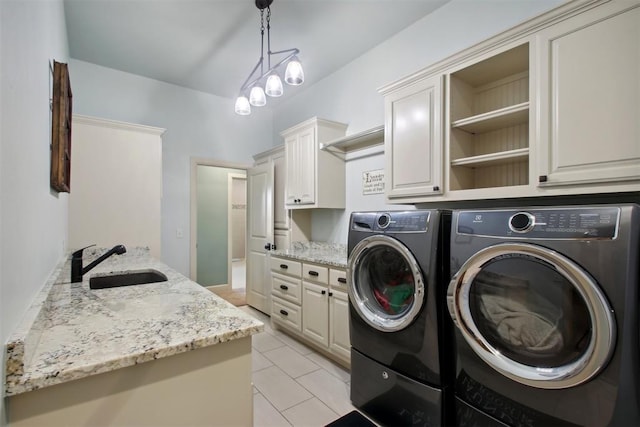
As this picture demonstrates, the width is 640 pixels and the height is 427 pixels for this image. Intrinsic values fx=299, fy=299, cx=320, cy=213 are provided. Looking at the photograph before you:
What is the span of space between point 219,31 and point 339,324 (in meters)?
2.75

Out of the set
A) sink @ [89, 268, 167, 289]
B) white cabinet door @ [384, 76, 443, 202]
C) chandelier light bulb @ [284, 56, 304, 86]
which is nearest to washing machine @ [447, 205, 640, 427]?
white cabinet door @ [384, 76, 443, 202]

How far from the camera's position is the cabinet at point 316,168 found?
3.08m

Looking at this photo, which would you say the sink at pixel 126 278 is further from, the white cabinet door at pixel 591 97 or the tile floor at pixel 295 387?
the white cabinet door at pixel 591 97

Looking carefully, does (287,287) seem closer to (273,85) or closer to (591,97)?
(273,85)

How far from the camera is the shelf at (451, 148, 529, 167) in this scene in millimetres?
1691

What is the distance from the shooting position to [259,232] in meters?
4.02

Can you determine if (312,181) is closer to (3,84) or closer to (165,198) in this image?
(165,198)

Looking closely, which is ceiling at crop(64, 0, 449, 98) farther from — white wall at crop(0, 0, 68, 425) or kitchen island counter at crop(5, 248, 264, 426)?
kitchen island counter at crop(5, 248, 264, 426)

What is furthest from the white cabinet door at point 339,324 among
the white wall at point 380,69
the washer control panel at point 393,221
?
the white wall at point 380,69

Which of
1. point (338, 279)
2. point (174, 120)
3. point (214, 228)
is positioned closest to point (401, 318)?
point (338, 279)

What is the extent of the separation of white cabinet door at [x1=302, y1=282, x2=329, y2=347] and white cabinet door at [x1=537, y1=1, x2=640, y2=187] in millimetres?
1794

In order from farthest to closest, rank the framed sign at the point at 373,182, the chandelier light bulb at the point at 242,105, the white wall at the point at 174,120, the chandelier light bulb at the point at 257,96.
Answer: the white wall at the point at 174,120
the framed sign at the point at 373,182
the chandelier light bulb at the point at 242,105
the chandelier light bulb at the point at 257,96

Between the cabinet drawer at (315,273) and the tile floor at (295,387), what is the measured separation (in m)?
0.70

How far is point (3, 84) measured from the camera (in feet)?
2.20
